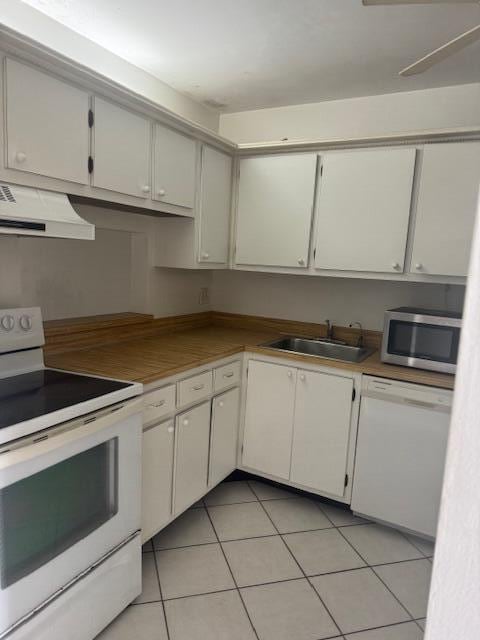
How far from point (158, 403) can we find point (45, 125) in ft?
4.04

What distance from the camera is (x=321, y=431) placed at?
8.01 feet

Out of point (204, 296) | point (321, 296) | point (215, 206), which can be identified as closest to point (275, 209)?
point (215, 206)

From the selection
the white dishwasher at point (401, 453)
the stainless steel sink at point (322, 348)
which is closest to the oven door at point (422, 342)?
the white dishwasher at point (401, 453)

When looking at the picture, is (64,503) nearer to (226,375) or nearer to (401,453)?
(226,375)

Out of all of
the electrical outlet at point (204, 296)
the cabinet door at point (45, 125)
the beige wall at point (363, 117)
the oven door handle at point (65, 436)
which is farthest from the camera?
the electrical outlet at point (204, 296)

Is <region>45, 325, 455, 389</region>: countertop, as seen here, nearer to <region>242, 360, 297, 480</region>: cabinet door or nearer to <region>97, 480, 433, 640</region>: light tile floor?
<region>242, 360, 297, 480</region>: cabinet door

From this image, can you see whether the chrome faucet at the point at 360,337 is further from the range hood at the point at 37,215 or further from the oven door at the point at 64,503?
the range hood at the point at 37,215

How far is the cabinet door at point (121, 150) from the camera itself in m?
1.88

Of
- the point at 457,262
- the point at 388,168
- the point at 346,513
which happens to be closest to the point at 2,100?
the point at 388,168

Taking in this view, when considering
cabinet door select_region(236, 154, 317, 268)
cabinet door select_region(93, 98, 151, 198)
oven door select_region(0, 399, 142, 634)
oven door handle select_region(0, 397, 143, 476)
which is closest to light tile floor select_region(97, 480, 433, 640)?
oven door select_region(0, 399, 142, 634)

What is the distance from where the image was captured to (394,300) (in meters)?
2.79

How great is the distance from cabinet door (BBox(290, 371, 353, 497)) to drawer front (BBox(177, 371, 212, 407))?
552 mm

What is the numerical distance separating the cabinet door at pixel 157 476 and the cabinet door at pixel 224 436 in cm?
40

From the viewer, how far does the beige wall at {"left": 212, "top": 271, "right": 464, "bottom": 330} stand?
8.86ft
